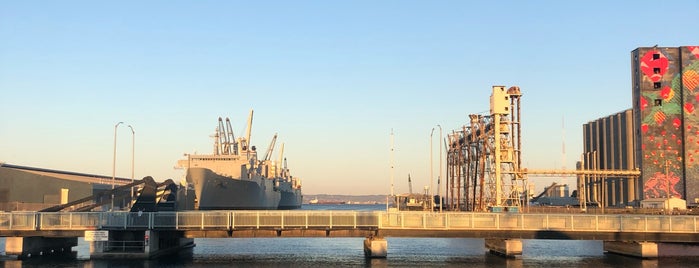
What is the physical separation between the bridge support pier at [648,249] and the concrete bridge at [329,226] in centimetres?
13

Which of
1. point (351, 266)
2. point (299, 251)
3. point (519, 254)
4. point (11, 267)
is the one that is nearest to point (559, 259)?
point (519, 254)

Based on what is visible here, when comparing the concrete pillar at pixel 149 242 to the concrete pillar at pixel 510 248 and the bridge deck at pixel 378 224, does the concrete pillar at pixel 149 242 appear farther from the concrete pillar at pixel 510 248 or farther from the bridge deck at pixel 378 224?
the concrete pillar at pixel 510 248

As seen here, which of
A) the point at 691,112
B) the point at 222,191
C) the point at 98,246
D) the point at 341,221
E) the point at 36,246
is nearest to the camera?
the point at 341,221

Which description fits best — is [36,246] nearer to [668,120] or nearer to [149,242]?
[149,242]

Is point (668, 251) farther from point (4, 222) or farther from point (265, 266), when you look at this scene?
point (4, 222)

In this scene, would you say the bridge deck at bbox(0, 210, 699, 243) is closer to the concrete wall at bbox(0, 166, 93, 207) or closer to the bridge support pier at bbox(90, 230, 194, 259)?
the bridge support pier at bbox(90, 230, 194, 259)

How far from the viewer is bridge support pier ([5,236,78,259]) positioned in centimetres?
6209

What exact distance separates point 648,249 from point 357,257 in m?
27.2

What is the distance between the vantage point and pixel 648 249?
63344 millimetres

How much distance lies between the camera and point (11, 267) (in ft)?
183

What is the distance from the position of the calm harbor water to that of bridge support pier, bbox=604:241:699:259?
0.94m

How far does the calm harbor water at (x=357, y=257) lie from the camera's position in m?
59.6

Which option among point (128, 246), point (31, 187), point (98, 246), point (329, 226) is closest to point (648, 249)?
point (329, 226)

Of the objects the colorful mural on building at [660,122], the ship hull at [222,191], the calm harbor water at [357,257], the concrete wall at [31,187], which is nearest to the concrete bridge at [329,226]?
the calm harbor water at [357,257]
